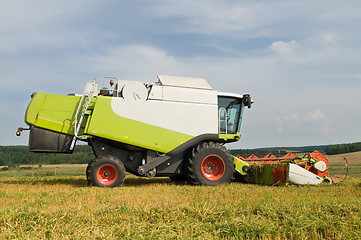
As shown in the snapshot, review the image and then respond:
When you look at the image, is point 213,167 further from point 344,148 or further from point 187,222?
point 344,148

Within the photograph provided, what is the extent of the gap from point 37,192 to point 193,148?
160 inches

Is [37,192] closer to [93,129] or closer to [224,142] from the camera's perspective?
[93,129]

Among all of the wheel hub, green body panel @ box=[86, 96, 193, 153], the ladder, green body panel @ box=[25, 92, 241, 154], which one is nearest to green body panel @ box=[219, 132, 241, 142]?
the wheel hub

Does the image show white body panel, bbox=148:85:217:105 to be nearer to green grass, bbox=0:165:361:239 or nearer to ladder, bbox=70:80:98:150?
ladder, bbox=70:80:98:150

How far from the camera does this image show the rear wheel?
8531 mm

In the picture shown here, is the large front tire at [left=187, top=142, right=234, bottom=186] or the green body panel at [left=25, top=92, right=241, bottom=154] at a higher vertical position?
the green body panel at [left=25, top=92, right=241, bottom=154]

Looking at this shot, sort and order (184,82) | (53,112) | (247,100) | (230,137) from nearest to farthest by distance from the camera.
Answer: (53,112), (184,82), (230,137), (247,100)

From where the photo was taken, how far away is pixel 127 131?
352 inches

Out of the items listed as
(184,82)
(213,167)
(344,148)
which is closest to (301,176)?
(213,167)

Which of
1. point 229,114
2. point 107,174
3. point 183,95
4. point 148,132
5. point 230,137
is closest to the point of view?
point 107,174

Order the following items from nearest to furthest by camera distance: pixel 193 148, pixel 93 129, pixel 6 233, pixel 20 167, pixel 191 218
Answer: pixel 6 233 → pixel 191 218 → pixel 93 129 → pixel 193 148 → pixel 20 167

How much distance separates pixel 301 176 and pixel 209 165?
8.18ft

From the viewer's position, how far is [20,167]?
124ft

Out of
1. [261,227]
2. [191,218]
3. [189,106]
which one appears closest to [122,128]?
[189,106]
